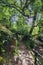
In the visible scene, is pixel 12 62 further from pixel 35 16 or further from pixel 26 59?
pixel 35 16

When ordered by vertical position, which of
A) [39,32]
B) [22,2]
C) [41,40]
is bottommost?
[41,40]

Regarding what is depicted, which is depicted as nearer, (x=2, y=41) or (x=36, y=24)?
(x=2, y=41)

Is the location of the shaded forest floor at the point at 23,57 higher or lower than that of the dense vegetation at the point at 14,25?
lower

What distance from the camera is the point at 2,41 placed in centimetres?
509

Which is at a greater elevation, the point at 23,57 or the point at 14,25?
the point at 14,25

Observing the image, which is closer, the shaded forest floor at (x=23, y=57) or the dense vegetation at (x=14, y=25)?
the dense vegetation at (x=14, y=25)

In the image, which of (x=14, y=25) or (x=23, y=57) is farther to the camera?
(x=14, y=25)

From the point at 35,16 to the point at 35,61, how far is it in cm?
180

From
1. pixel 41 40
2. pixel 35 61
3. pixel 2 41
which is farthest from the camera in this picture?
pixel 41 40

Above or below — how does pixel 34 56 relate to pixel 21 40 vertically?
below

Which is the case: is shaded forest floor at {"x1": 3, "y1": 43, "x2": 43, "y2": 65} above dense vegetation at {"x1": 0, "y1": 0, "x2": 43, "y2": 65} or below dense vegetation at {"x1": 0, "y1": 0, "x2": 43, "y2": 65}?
below

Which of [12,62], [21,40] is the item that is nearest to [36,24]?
[21,40]

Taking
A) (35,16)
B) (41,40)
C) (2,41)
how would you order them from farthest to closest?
(41,40)
(35,16)
(2,41)

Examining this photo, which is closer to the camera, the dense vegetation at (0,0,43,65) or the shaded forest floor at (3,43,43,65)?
the dense vegetation at (0,0,43,65)
